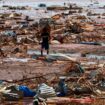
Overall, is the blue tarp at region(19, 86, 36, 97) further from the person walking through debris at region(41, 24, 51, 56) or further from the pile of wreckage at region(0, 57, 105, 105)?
the person walking through debris at region(41, 24, 51, 56)

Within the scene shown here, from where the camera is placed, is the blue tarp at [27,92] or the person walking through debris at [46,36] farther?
the person walking through debris at [46,36]

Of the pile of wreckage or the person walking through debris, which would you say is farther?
the person walking through debris

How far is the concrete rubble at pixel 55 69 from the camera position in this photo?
12945mm

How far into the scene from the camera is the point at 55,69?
18.3 meters

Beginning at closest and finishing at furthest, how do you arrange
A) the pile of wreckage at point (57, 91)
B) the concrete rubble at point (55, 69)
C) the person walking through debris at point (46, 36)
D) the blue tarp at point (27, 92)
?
the pile of wreckage at point (57, 91) < the concrete rubble at point (55, 69) < the blue tarp at point (27, 92) < the person walking through debris at point (46, 36)

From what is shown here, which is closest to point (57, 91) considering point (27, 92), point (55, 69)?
point (27, 92)

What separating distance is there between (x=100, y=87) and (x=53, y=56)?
6.18m

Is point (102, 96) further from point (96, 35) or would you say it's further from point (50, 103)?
point (96, 35)

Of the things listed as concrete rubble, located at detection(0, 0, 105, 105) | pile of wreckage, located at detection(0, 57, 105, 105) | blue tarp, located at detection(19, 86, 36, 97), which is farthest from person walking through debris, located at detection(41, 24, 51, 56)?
blue tarp, located at detection(19, 86, 36, 97)

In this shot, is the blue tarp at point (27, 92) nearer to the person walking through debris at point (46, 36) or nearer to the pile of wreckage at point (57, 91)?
the pile of wreckage at point (57, 91)

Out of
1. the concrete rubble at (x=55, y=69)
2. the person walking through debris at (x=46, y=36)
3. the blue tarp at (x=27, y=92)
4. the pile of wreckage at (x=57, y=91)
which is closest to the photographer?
the pile of wreckage at (x=57, y=91)

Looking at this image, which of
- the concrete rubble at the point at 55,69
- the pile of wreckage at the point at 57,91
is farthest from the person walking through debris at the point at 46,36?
the pile of wreckage at the point at 57,91

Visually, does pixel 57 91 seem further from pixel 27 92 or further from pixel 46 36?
pixel 46 36

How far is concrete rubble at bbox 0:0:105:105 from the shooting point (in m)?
12.9
